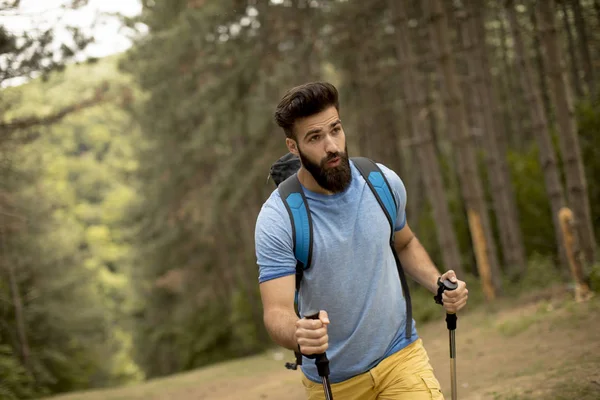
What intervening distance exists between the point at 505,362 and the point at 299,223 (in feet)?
23.8

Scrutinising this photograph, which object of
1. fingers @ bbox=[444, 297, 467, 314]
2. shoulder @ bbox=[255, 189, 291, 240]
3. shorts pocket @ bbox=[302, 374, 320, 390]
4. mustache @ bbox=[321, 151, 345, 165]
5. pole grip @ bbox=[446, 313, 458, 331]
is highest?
mustache @ bbox=[321, 151, 345, 165]

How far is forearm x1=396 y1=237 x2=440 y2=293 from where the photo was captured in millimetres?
4261

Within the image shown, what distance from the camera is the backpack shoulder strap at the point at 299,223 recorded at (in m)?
3.74

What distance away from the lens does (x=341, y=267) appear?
3809 millimetres

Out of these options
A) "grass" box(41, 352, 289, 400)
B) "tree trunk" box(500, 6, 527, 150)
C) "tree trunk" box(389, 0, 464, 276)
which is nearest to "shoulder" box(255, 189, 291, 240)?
"grass" box(41, 352, 289, 400)

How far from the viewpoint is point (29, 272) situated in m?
26.3

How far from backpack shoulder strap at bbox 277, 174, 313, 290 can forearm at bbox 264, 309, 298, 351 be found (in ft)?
1.01

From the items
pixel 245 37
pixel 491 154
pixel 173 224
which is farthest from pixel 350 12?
pixel 173 224

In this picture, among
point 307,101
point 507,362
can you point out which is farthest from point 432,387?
point 507,362

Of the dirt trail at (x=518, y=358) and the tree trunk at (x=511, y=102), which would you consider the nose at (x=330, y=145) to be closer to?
the dirt trail at (x=518, y=358)

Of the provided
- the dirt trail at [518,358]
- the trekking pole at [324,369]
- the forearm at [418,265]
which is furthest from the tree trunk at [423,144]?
the trekking pole at [324,369]

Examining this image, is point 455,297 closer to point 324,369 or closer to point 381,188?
point 381,188

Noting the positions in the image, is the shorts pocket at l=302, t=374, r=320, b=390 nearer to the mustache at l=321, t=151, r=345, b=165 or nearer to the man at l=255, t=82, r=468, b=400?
the man at l=255, t=82, r=468, b=400

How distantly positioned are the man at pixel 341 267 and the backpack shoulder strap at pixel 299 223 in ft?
0.12
